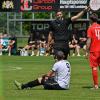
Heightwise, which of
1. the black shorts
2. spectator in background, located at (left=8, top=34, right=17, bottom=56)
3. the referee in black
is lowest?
spectator in background, located at (left=8, top=34, right=17, bottom=56)

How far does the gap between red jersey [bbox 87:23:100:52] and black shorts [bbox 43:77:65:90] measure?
1.35 m

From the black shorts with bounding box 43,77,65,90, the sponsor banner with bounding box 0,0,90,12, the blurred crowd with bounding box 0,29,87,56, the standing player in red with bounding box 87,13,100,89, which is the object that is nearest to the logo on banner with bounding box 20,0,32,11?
the sponsor banner with bounding box 0,0,90,12

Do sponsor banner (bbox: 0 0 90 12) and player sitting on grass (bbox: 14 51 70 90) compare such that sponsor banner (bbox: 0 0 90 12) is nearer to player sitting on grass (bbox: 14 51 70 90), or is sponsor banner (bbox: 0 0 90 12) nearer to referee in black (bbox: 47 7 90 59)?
referee in black (bbox: 47 7 90 59)

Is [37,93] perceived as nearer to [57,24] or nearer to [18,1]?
[57,24]

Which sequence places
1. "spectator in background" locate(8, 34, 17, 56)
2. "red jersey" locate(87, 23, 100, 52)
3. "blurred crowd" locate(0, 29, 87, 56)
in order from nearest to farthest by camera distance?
"red jersey" locate(87, 23, 100, 52)
"blurred crowd" locate(0, 29, 87, 56)
"spectator in background" locate(8, 34, 17, 56)

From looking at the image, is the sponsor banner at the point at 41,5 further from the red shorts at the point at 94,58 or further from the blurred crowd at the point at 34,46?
the red shorts at the point at 94,58

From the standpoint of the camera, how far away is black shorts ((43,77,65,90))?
45.0 feet

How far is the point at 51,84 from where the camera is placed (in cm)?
1388

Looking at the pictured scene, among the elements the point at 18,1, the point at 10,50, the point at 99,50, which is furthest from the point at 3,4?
the point at 99,50

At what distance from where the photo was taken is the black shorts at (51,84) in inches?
540

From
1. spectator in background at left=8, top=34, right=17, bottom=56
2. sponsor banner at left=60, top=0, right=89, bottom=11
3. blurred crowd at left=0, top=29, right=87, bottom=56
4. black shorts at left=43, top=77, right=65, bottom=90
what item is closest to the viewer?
black shorts at left=43, top=77, right=65, bottom=90

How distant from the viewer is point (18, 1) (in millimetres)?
42031

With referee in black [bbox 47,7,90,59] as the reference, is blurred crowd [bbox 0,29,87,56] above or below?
below

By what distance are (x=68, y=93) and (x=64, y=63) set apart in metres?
0.75
